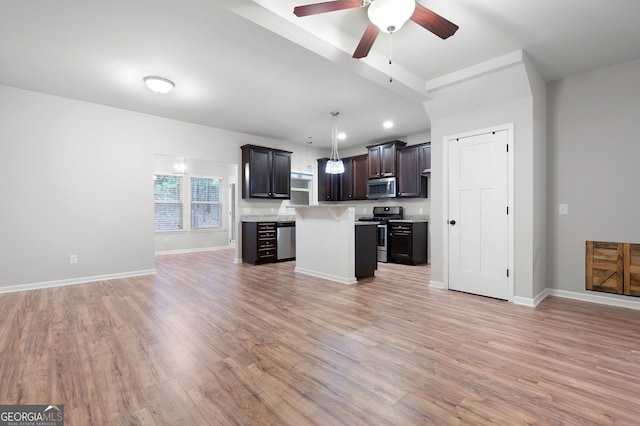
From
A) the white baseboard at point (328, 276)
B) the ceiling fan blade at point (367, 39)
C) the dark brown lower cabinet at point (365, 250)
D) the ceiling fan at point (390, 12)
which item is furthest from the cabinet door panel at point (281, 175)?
the ceiling fan at point (390, 12)

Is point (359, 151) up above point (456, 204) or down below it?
above

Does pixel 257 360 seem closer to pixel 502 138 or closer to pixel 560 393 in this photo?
pixel 560 393

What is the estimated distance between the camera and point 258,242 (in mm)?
5840

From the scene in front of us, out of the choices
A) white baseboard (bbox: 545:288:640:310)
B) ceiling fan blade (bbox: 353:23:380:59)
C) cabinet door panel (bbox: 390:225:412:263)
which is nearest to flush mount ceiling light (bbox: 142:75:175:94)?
ceiling fan blade (bbox: 353:23:380:59)

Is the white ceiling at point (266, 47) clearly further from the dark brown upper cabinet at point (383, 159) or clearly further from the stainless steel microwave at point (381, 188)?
the stainless steel microwave at point (381, 188)

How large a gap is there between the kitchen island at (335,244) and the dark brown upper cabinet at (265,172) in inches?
61.0

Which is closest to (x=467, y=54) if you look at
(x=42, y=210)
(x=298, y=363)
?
(x=298, y=363)

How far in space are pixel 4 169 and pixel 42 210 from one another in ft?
2.15

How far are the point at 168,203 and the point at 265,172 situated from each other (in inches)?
132

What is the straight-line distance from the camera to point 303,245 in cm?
509

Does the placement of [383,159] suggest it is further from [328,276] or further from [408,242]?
[328,276]

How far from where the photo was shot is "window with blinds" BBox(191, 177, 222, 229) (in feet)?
27.1

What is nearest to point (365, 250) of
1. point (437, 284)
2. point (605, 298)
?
point (437, 284)

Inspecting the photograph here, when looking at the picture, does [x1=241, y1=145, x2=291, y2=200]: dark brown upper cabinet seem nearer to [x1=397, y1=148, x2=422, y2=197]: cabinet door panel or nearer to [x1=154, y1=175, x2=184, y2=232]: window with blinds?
[x1=397, y1=148, x2=422, y2=197]: cabinet door panel
